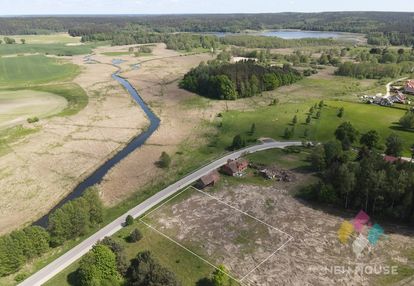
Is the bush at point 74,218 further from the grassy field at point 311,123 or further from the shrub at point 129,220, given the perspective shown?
the grassy field at point 311,123

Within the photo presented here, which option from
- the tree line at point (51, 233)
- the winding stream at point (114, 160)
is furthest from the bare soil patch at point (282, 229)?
the winding stream at point (114, 160)

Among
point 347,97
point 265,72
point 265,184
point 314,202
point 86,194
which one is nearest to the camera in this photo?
point 86,194

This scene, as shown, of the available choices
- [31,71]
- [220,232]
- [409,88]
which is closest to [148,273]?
[220,232]

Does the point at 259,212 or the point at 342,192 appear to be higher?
the point at 342,192

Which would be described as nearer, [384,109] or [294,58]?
[384,109]

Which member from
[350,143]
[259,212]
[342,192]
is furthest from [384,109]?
[259,212]

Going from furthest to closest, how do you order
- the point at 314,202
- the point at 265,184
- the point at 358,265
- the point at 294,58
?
the point at 294,58 → the point at 265,184 → the point at 314,202 → the point at 358,265

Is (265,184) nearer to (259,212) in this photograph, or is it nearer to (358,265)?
(259,212)

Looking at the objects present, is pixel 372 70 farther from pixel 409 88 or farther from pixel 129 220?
pixel 129 220

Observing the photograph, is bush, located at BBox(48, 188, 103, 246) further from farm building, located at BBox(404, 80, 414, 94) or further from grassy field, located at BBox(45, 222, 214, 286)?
farm building, located at BBox(404, 80, 414, 94)
